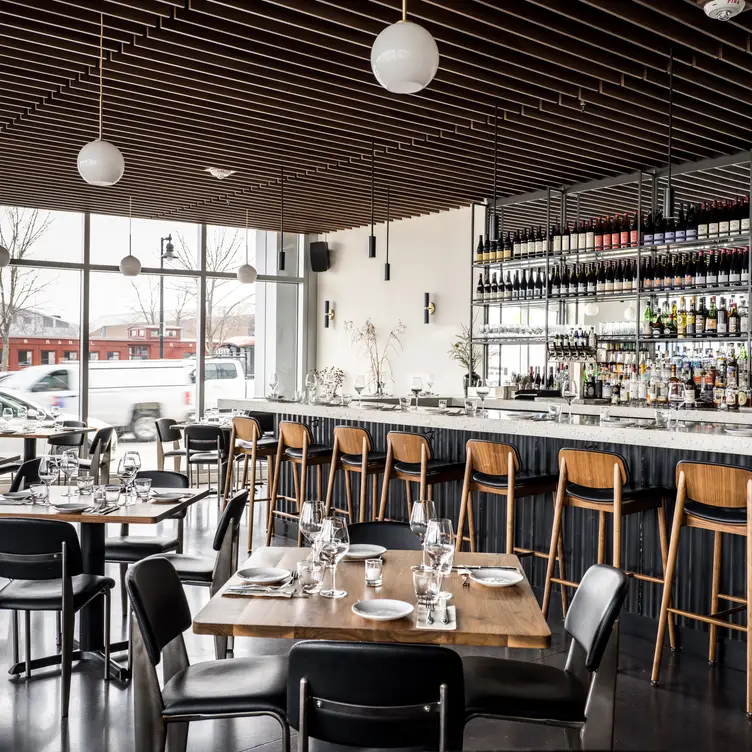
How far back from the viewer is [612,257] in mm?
7867

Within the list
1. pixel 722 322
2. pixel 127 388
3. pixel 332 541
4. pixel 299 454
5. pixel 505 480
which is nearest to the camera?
pixel 332 541

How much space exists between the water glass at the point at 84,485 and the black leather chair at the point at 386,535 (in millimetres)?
1656

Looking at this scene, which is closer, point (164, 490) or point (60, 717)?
point (60, 717)

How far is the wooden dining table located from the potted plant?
6.32 m

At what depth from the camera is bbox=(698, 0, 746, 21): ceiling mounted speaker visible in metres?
3.90

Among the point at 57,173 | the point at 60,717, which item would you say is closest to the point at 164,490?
the point at 60,717

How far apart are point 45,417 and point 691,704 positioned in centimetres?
786

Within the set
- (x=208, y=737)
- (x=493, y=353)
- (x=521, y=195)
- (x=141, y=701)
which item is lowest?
(x=208, y=737)

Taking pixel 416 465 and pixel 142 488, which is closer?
pixel 142 488

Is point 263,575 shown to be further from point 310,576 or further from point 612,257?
point 612,257

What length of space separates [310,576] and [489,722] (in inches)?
53.5

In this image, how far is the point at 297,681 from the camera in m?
2.03

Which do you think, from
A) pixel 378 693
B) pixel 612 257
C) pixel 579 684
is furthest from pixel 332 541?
pixel 612 257

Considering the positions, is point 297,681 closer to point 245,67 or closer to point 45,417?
point 245,67
